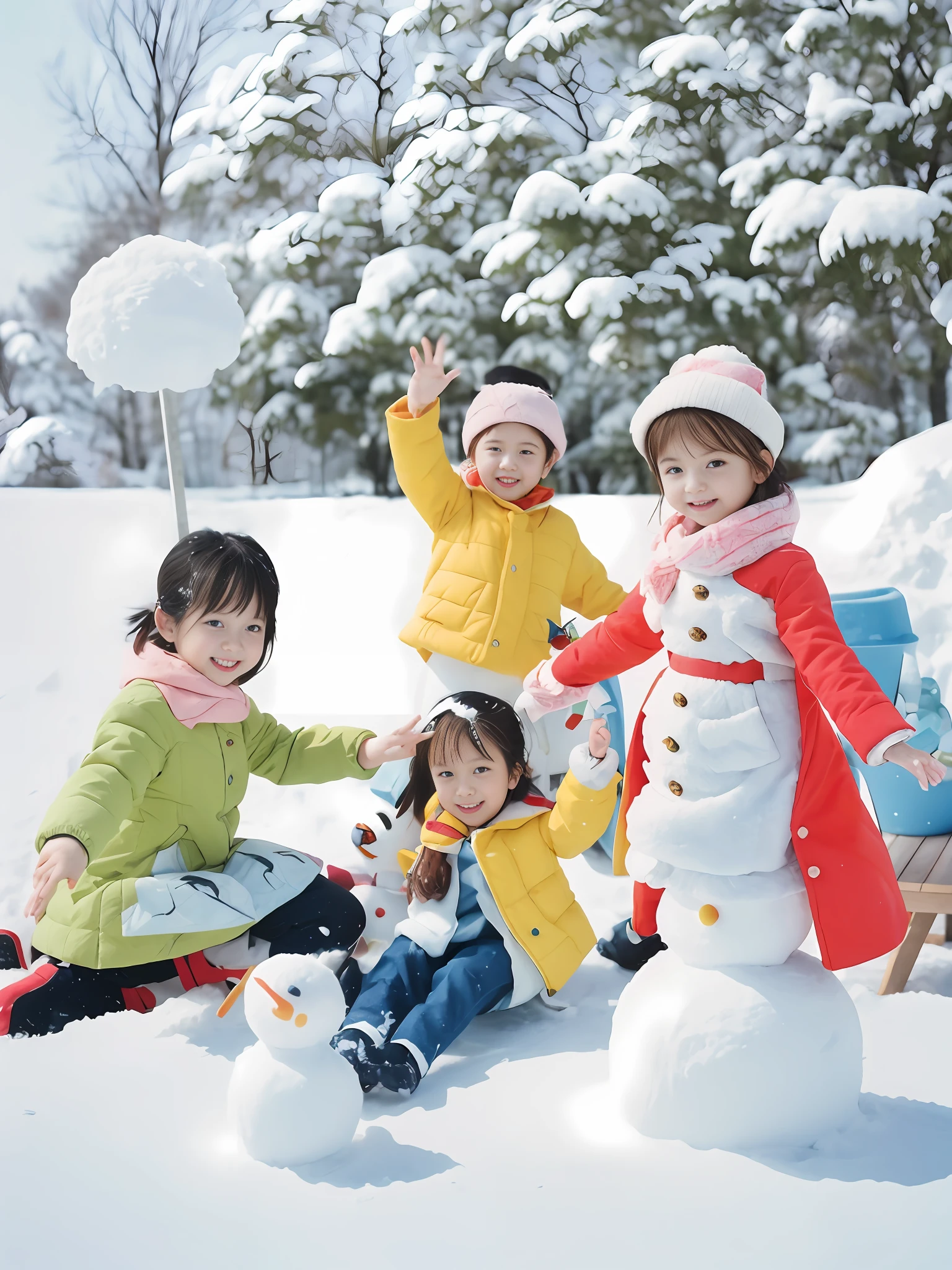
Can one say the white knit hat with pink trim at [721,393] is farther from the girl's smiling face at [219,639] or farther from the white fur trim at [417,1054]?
the white fur trim at [417,1054]

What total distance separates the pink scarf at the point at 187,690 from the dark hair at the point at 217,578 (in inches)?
4.8

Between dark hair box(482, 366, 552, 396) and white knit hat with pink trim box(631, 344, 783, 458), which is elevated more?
dark hair box(482, 366, 552, 396)

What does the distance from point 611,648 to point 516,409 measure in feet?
3.96

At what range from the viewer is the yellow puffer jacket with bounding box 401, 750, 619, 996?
284cm

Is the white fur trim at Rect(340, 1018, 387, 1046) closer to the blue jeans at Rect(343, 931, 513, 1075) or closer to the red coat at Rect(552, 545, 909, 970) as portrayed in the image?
the blue jeans at Rect(343, 931, 513, 1075)

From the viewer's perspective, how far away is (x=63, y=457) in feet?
37.7

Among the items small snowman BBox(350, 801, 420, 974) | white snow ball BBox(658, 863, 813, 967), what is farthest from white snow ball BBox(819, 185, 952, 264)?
white snow ball BBox(658, 863, 813, 967)

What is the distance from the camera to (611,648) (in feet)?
8.12

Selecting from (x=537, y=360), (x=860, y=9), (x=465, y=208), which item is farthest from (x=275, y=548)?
(x=860, y=9)

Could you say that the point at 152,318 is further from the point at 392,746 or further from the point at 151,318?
the point at 392,746

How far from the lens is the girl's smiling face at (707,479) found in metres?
2.19

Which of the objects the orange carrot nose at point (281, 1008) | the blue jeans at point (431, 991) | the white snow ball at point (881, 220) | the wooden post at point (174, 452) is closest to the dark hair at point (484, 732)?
the blue jeans at point (431, 991)

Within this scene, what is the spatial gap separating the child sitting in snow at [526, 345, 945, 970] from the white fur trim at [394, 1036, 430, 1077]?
76cm

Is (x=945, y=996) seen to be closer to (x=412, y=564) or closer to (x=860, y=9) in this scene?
(x=412, y=564)
